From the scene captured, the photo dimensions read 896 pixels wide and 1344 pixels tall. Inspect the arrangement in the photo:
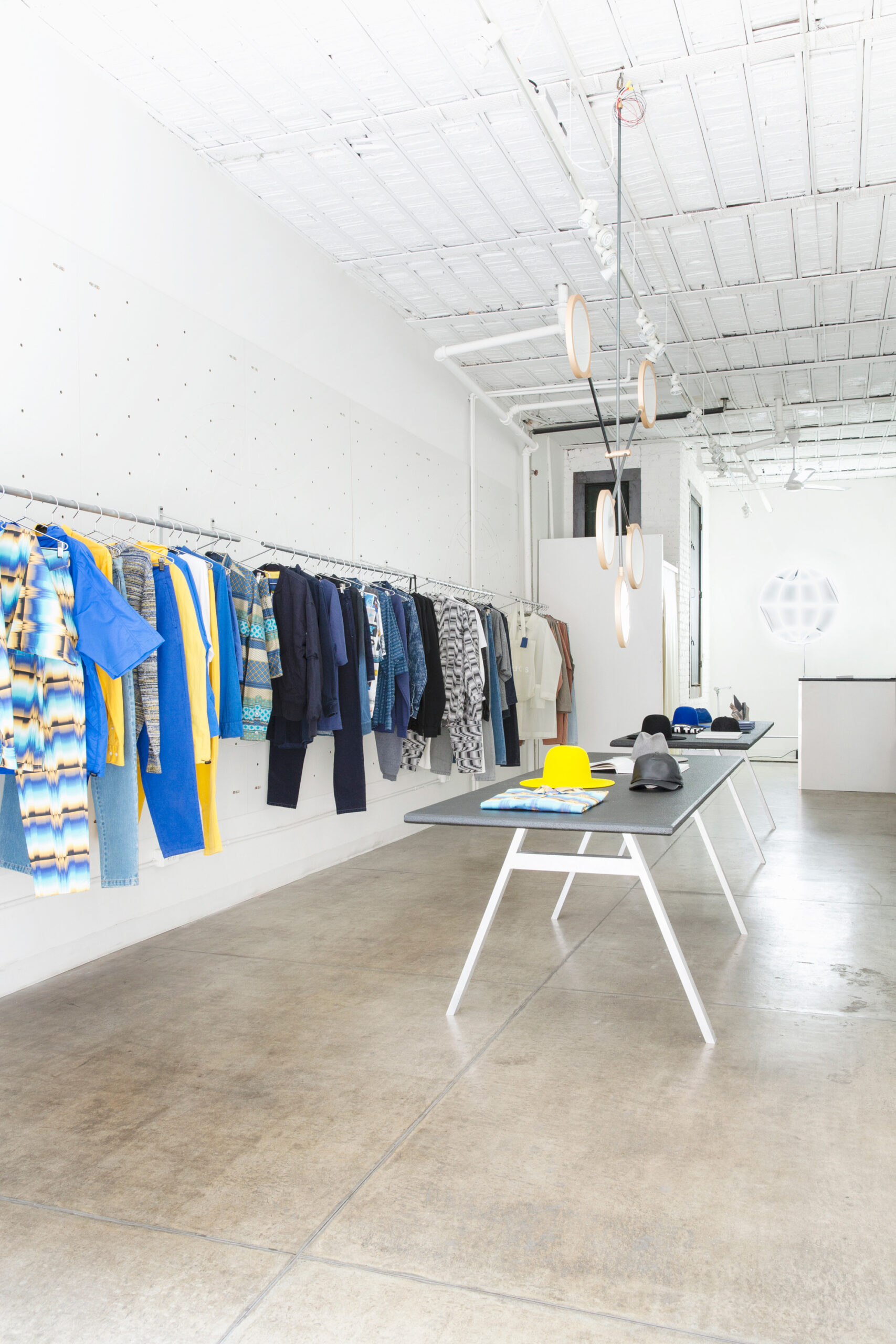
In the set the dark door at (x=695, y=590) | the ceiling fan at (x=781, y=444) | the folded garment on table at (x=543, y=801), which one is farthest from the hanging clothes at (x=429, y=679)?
the dark door at (x=695, y=590)

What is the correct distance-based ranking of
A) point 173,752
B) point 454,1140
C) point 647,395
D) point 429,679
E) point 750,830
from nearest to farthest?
point 454,1140 → point 173,752 → point 647,395 → point 750,830 → point 429,679

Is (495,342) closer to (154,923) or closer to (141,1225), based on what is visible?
(154,923)

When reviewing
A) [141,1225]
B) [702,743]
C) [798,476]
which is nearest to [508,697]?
[702,743]

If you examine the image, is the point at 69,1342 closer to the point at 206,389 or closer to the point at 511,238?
the point at 206,389

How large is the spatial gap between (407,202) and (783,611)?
9246mm

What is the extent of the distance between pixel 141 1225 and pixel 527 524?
24.7 ft

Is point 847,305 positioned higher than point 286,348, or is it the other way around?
point 847,305

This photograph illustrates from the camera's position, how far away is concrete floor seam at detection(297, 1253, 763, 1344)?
1614mm

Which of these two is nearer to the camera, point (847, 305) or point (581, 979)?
point (581, 979)

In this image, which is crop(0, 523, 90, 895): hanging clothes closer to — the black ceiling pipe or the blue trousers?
the blue trousers

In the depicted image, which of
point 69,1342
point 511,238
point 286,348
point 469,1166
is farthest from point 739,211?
point 69,1342

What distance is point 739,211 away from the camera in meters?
5.14

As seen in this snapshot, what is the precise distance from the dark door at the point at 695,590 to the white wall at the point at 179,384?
5.66 m

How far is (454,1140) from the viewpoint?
7.54 ft
